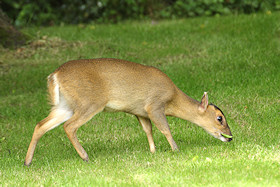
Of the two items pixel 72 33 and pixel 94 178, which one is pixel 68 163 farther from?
pixel 72 33

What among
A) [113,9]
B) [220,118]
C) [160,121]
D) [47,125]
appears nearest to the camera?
[47,125]

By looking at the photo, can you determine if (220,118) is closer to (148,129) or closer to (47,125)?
(148,129)

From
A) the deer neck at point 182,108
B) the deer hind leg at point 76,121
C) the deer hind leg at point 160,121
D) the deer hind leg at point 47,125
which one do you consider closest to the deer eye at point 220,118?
the deer neck at point 182,108

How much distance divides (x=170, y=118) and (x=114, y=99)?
1.98 metres

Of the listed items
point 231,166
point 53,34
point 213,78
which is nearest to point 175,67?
point 213,78

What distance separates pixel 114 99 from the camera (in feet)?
19.7

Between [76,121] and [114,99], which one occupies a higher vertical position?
[114,99]

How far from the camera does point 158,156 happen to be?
579 cm

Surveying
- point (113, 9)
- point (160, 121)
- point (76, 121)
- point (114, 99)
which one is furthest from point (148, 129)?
point (113, 9)

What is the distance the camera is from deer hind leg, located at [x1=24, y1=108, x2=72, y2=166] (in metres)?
5.87

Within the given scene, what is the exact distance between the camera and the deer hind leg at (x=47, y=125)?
5.87m

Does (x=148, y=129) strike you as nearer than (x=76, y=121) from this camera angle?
No

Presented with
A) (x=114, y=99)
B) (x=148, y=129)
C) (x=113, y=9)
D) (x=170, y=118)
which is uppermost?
(x=114, y=99)

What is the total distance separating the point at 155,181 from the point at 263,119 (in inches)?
120
